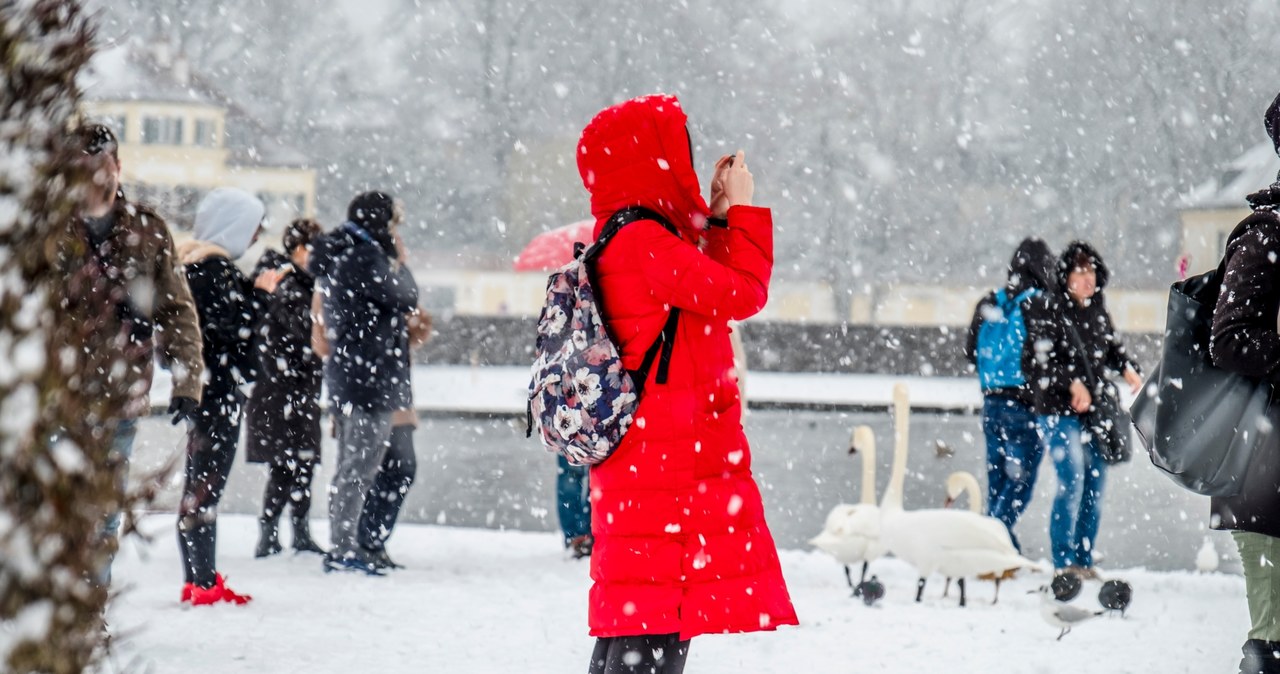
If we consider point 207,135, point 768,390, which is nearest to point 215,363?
point 768,390

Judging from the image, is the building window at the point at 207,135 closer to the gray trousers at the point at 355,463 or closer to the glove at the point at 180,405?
the gray trousers at the point at 355,463

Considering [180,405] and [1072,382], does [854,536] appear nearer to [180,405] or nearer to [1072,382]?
[1072,382]

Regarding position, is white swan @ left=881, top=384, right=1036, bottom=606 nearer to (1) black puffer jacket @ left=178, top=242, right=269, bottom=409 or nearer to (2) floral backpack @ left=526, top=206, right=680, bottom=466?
(1) black puffer jacket @ left=178, top=242, right=269, bottom=409

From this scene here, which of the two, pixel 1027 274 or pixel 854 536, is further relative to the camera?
pixel 1027 274

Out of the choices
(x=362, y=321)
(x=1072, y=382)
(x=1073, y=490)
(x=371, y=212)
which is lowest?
(x=1073, y=490)

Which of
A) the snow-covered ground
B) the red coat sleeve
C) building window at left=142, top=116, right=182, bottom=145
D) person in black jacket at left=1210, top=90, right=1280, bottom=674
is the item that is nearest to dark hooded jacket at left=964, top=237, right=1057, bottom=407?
the snow-covered ground

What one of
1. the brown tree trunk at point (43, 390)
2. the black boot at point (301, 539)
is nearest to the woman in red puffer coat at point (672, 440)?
the brown tree trunk at point (43, 390)

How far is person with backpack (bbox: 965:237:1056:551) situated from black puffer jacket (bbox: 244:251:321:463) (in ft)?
11.7

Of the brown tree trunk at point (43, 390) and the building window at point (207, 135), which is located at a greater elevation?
the building window at point (207, 135)

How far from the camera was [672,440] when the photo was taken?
302cm

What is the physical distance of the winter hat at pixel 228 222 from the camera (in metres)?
5.79

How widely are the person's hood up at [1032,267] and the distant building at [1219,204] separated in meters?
40.1

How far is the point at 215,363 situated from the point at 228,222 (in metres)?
0.64

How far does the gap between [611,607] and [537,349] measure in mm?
638
